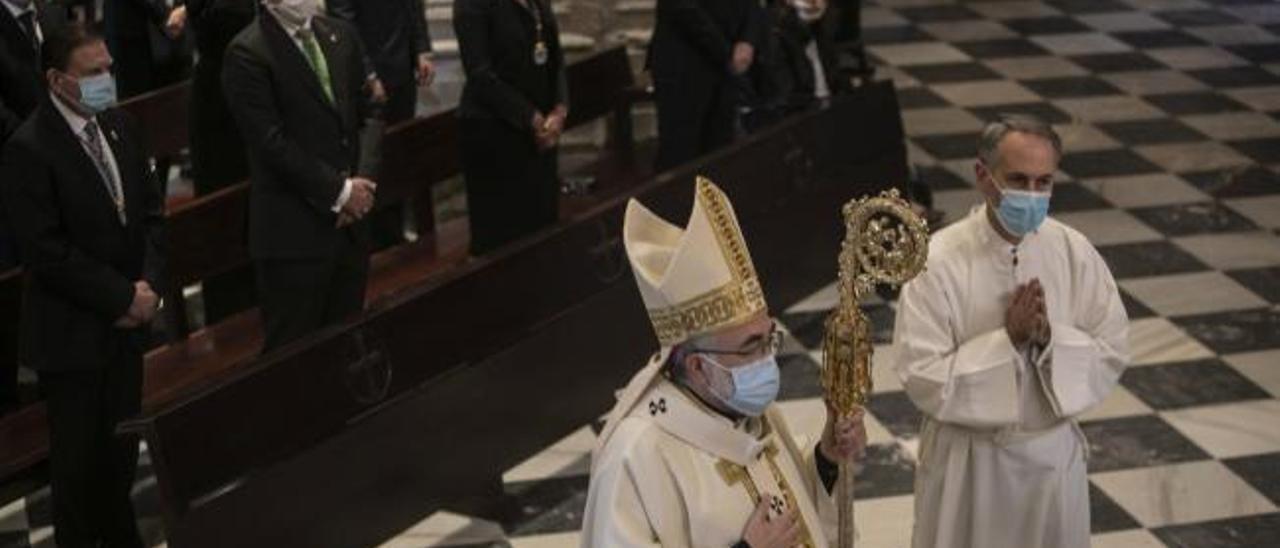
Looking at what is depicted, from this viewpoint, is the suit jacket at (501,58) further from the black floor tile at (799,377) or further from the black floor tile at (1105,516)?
the black floor tile at (1105,516)

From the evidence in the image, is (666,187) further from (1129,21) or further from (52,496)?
(1129,21)

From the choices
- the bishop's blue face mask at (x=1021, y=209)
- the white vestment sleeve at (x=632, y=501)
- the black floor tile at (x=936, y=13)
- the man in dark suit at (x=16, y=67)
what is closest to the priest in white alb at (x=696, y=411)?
the white vestment sleeve at (x=632, y=501)

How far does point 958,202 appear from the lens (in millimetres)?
10711

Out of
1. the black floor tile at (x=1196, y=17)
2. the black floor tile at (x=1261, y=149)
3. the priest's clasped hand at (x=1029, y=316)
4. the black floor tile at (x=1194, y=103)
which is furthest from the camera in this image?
the black floor tile at (x=1196, y=17)

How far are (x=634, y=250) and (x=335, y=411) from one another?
234 centimetres

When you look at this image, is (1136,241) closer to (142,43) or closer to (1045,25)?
(1045,25)

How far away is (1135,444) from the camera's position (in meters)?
7.99

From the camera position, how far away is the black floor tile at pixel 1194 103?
12344mm

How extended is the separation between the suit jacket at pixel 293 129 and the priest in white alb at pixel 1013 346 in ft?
7.96

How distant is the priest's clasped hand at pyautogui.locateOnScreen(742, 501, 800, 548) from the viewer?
15.1ft

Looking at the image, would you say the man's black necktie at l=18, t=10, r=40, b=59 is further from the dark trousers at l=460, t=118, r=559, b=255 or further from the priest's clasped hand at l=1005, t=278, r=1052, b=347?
the priest's clasped hand at l=1005, t=278, r=1052, b=347

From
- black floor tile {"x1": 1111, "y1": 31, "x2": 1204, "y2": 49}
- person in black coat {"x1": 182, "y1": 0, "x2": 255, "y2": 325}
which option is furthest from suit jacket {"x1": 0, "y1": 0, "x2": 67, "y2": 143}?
black floor tile {"x1": 1111, "y1": 31, "x2": 1204, "y2": 49}

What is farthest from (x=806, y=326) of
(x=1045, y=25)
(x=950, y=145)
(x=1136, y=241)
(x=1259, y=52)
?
(x=1045, y=25)

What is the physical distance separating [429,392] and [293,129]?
3.36 feet
